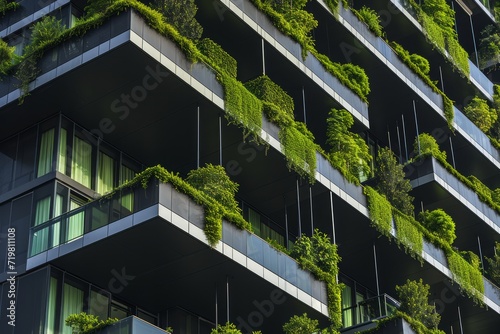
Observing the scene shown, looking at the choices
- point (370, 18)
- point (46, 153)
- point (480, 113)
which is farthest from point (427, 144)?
point (46, 153)

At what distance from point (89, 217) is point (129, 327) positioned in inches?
147

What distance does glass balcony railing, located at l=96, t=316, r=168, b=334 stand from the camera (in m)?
28.0

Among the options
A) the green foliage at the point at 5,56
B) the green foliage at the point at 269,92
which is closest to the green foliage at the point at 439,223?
the green foliage at the point at 269,92

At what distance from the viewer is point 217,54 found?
115 feet

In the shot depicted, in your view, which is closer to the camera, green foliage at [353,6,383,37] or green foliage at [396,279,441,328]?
green foliage at [396,279,441,328]

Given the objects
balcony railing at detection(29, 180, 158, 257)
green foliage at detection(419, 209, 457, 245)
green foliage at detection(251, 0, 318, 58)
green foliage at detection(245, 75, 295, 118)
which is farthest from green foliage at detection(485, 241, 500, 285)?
balcony railing at detection(29, 180, 158, 257)

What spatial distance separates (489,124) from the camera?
52312 mm

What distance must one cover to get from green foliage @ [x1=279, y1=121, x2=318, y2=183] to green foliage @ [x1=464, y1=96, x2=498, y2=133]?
1729cm

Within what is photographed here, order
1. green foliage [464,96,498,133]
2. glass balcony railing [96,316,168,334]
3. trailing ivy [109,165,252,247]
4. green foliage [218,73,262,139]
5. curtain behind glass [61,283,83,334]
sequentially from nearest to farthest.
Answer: glass balcony railing [96,316,168,334], trailing ivy [109,165,252,247], curtain behind glass [61,283,83,334], green foliage [218,73,262,139], green foliage [464,96,498,133]

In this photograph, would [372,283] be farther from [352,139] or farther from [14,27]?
[14,27]

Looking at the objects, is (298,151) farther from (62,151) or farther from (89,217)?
(89,217)

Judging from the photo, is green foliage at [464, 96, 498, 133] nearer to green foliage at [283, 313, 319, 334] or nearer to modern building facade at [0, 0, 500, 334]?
modern building facade at [0, 0, 500, 334]

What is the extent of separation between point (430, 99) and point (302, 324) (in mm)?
16381

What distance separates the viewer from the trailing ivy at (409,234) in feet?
131
